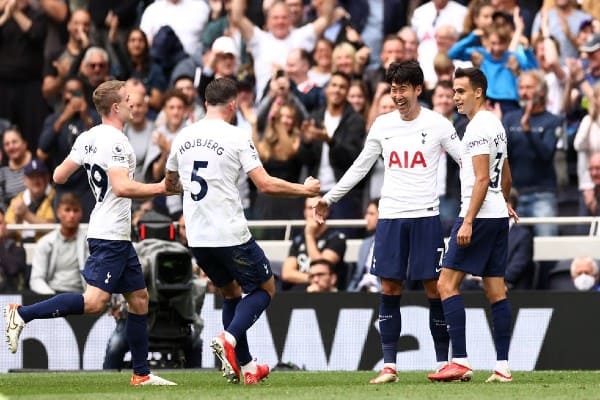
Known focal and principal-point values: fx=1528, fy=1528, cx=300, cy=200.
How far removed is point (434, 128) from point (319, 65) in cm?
749

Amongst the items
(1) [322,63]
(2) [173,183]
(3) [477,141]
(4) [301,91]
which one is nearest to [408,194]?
(3) [477,141]

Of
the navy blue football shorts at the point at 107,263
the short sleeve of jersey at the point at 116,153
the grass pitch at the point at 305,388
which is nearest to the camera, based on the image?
the grass pitch at the point at 305,388

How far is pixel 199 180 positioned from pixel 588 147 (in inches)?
268

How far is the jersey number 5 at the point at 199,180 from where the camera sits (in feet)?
37.3

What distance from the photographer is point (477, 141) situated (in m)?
11.3

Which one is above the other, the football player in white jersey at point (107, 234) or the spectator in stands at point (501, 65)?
the spectator in stands at point (501, 65)

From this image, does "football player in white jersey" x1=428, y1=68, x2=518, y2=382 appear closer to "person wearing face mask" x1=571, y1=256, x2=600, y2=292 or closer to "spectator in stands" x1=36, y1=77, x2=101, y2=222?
"person wearing face mask" x1=571, y1=256, x2=600, y2=292

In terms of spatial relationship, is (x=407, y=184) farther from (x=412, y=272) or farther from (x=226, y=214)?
(x=226, y=214)

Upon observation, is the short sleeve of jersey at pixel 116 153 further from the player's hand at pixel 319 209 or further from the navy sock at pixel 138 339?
the player's hand at pixel 319 209

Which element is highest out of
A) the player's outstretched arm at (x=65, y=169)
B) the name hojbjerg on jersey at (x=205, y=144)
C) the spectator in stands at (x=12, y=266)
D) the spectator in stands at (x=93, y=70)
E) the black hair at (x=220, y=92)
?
the spectator in stands at (x=93, y=70)

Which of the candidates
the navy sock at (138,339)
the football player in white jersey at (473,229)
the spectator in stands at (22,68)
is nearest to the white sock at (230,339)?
the navy sock at (138,339)

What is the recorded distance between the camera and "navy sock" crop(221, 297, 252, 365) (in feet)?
38.1

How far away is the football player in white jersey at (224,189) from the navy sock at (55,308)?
97 cm

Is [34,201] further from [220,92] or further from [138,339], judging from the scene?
[220,92]
